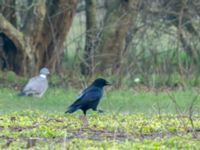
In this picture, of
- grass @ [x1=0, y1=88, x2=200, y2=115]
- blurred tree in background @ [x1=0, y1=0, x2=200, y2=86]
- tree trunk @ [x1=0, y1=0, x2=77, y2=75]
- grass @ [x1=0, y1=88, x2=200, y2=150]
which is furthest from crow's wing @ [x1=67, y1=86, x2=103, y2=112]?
tree trunk @ [x1=0, y1=0, x2=77, y2=75]

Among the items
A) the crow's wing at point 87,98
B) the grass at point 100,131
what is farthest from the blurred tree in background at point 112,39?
the crow's wing at point 87,98

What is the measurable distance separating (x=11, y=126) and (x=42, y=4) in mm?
12180

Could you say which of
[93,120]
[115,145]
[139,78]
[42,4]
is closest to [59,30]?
[42,4]

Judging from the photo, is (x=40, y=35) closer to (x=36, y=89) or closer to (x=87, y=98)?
(x=36, y=89)

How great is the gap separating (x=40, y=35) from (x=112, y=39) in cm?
227

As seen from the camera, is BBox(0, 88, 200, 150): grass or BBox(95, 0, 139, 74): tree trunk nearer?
BBox(0, 88, 200, 150): grass

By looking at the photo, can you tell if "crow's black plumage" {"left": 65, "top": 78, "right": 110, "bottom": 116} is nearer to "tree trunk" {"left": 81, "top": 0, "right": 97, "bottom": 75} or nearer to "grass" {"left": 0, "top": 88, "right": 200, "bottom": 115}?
"grass" {"left": 0, "top": 88, "right": 200, "bottom": 115}

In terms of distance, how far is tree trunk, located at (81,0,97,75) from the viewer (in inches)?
984

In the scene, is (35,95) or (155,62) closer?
(35,95)

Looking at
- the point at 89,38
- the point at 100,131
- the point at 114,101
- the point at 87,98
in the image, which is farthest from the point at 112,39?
the point at 100,131

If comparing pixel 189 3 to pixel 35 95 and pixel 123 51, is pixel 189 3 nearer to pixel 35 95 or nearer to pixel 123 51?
pixel 123 51

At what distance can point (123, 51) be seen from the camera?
26141mm

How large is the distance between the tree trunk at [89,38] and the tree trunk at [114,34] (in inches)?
16.9

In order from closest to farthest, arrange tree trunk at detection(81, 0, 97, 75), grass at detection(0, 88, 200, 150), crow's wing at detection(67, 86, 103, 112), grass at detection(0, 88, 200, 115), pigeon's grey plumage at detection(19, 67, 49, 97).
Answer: grass at detection(0, 88, 200, 150), crow's wing at detection(67, 86, 103, 112), grass at detection(0, 88, 200, 115), pigeon's grey plumage at detection(19, 67, 49, 97), tree trunk at detection(81, 0, 97, 75)
